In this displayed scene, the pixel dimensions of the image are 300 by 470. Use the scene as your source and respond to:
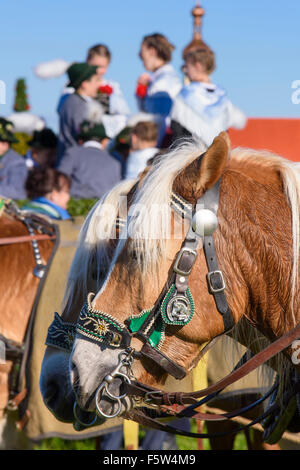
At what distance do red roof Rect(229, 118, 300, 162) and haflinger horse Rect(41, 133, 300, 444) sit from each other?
554cm

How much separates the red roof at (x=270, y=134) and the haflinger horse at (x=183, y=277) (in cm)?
554

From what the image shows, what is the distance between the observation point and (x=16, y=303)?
3424mm

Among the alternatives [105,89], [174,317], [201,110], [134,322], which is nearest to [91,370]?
[134,322]

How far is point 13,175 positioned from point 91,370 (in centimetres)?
401

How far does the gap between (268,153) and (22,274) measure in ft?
5.70

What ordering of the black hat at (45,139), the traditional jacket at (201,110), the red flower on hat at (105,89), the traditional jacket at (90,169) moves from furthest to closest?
the red flower on hat at (105,89), the black hat at (45,139), the traditional jacket at (90,169), the traditional jacket at (201,110)

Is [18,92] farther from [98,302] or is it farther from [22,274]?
[98,302]

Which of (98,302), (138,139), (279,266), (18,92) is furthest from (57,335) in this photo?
(18,92)

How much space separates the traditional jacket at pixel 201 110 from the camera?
4199 millimetres

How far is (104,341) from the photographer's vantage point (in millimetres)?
2047

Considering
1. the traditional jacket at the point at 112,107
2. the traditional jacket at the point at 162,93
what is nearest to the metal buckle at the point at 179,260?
the traditional jacket at the point at 162,93

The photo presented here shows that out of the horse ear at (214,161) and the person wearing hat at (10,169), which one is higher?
the person wearing hat at (10,169)

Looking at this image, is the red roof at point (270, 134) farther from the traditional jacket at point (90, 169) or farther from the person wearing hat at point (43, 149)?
the traditional jacket at point (90, 169)

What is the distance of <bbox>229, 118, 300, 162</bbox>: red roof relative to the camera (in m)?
7.66
